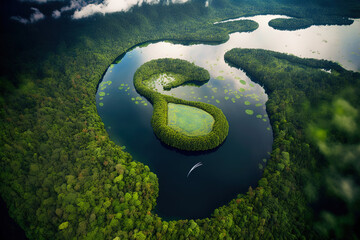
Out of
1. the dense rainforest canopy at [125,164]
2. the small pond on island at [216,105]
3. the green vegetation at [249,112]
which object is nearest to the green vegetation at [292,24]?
the small pond on island at [216,105]

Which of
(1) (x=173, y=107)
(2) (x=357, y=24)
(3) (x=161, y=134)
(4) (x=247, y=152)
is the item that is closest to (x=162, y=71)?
(1) (x=173, y=107)

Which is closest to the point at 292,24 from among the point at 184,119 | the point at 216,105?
the point at 216,105

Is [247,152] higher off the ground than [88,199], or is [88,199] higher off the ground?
[88,199]

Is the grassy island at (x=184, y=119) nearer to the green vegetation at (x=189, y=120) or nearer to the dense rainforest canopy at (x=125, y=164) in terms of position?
the green vegetation at (x=189, y=120)

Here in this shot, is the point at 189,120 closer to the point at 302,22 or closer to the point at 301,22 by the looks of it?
the point at 301,22

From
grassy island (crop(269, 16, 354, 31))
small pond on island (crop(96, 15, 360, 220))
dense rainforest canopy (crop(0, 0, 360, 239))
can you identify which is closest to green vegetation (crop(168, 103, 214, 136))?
small pond on island (crop(96, 15, 360, 220))

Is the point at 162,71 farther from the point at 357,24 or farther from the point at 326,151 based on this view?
the point at 357,24
